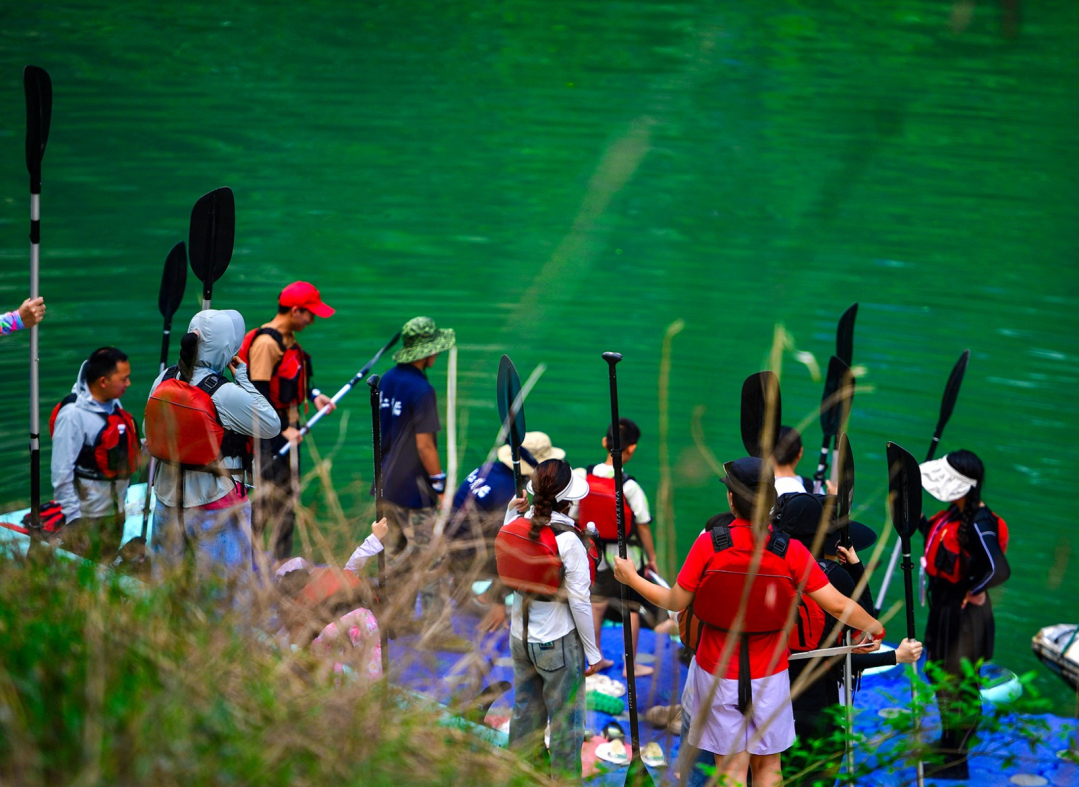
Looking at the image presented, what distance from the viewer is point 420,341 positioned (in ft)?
15.7

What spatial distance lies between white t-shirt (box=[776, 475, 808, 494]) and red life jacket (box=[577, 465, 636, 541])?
0.82 m

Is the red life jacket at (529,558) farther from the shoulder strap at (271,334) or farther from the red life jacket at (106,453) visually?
the shoulder strap at (271,334)

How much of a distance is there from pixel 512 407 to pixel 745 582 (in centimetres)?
125

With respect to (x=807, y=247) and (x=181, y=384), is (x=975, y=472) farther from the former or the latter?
(x=807, y=247)

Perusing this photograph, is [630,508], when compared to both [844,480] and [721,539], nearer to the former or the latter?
[844,480]

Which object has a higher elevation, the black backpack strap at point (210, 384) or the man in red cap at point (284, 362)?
the black backpack strap at point (210, 384)

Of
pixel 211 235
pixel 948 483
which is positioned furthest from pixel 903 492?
pixel 211 235

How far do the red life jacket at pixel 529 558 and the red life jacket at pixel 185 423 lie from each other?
0.99 metres

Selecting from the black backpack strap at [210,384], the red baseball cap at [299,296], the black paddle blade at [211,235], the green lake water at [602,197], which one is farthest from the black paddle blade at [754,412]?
the green lake water at [602,197]

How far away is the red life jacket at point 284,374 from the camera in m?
4.83

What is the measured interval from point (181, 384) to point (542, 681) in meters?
1.56

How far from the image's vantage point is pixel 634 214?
9117 mm

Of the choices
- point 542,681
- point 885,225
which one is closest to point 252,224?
point 885,225

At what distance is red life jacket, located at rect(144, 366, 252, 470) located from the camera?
3.20 m
